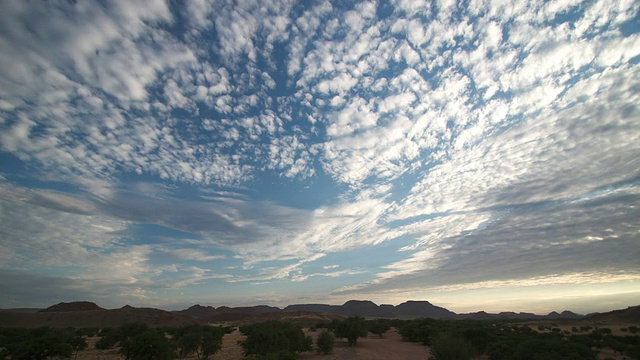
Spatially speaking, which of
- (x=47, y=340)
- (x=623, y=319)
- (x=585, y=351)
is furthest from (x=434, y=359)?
(x=623, y=319)

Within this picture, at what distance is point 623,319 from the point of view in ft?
263

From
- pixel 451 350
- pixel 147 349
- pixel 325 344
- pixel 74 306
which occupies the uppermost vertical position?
pixel 74 306

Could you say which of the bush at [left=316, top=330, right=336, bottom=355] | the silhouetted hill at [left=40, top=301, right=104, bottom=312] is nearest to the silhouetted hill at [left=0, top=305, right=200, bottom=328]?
the silhouetted hill at [left=40, top=301, right=104, bottom=312]

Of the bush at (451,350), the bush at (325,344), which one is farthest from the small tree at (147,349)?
the bush at (451,350)

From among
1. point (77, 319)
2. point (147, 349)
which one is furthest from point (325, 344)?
point (77, 319)

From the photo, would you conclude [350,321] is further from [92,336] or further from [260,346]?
[92,336]

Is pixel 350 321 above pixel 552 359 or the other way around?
above

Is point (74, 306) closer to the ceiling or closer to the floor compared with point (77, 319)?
closer to the ceiling

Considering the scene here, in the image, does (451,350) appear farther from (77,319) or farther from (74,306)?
(74,306)

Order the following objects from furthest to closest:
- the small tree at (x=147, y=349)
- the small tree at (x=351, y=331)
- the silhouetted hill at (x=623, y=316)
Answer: the silhouetted hill at (x=623, y=316) → the small tree at (x=351, y=331) → the small tree at (x=147, y=349)

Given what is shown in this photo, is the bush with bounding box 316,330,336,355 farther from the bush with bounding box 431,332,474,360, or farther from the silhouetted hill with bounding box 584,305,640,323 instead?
the silhouetted hill with bounding box 584,305,640,323

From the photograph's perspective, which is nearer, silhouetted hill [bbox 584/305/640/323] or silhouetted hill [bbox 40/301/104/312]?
silhouetted hill [bbox 584/305/640/323]

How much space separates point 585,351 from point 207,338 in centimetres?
3059

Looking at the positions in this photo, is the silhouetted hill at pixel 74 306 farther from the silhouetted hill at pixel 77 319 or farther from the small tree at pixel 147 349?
the small tree at pixel 147 349
